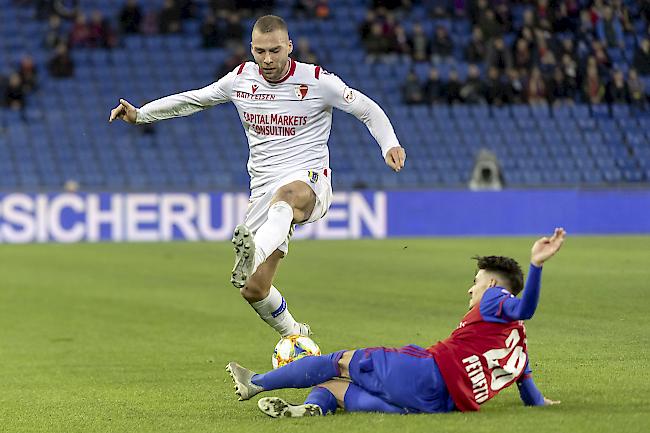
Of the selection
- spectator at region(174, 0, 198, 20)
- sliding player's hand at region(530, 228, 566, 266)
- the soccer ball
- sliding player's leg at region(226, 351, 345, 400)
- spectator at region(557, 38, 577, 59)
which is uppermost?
spectator at region(174, 0, 198, 20)

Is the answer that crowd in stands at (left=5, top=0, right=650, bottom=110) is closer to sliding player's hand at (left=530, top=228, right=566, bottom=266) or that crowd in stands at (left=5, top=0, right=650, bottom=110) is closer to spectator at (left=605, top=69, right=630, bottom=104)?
spectator at (left=605, top=69, right=630, bottom=104)

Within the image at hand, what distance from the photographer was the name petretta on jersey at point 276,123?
783 cm

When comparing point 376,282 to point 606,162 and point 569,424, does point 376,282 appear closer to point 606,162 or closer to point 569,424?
point 569,424

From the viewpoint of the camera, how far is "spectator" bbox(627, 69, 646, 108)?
25.7m

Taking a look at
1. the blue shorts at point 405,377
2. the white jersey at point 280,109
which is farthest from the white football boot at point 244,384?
the white jersey at point 280,109

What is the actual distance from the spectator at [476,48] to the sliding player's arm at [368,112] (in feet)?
66.8

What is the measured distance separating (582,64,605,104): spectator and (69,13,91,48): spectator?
34.1 feet

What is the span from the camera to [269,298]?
309 inches

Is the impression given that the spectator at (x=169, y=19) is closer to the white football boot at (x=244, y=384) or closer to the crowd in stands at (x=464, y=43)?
the crowd in stands at (x=464, y=43)

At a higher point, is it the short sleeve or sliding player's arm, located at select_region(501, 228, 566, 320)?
sliding player's arm, located at select_region(501, 228, 566, 320)

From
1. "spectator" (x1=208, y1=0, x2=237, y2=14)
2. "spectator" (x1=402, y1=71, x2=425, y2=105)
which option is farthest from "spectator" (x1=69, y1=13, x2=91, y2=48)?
"spectator" (x1=402, y1=71, x2=425, y2=105)

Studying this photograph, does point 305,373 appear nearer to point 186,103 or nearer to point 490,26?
point 186,103

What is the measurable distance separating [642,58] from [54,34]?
39.3ft

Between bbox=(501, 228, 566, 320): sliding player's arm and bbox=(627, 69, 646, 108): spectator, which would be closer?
bbox=(501, 228, 566, 320): sliding player's arm
